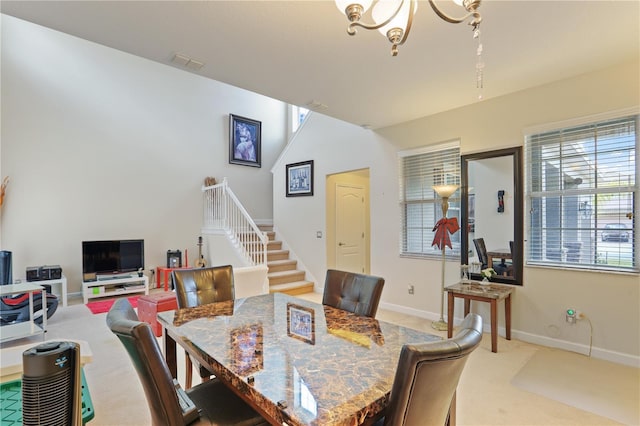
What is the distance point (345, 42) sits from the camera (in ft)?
7.91

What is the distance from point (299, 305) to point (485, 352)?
218 centimetres

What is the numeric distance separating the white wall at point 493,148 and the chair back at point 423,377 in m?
2.92

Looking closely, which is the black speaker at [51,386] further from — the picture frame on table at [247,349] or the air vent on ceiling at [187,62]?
the air vent on ceiling at [187,62]

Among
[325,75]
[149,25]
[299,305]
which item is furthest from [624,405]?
[149,25]

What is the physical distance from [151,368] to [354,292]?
1.31 meters

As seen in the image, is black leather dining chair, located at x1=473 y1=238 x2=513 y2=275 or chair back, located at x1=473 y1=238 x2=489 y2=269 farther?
chair back, located at x1=473 y1=238 x2=489 y2=269

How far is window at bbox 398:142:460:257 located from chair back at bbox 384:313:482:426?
3.30 m

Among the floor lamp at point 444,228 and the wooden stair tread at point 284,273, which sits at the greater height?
the floor lamp at point 444,228

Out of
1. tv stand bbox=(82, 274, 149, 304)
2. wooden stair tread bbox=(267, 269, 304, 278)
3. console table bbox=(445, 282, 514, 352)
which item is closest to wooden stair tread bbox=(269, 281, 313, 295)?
wooden stair tread bbox=(267, 269, 304, 278)

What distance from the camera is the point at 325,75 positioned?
2.97 meters

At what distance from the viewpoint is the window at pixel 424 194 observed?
4.02 m

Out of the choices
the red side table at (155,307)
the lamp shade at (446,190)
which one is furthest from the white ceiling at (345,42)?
the red side table at (155,307)

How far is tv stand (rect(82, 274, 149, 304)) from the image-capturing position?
493 centimetres

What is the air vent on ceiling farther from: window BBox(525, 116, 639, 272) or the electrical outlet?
the electrical outlet
